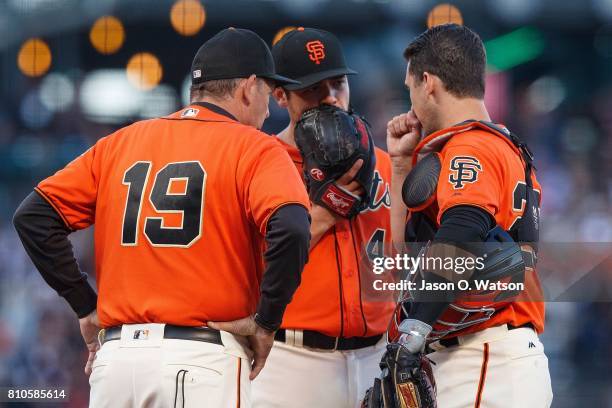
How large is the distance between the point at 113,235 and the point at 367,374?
1.07 meters

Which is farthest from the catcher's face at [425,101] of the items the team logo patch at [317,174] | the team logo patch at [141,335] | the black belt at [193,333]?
the team logo patch at [141,335]

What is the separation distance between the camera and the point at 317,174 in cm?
290

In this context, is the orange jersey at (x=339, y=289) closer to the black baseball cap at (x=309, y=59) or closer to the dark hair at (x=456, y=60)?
the black baseball cap at (x=309, y=59)

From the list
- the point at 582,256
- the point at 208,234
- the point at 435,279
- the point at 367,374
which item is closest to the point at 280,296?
the point at 208,234

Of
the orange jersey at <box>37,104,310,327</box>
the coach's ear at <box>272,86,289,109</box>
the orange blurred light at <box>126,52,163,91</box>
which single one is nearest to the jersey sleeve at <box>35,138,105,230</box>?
the orange jersey at <box>37,104,310,327</box>

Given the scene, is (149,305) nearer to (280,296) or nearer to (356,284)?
(280,296)

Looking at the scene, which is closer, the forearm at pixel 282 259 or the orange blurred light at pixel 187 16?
the forearm at pixel 282 259

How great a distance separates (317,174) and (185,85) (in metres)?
4.36

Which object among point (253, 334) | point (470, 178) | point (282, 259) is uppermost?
point (470, 178)

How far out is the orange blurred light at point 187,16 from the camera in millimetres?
6570

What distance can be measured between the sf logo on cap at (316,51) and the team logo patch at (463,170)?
82 cm

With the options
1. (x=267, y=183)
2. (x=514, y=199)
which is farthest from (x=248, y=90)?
(x=514, y=199)

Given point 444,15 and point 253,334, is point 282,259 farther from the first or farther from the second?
point 444,15

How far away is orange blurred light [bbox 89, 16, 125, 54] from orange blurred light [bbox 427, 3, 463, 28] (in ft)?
7.89
